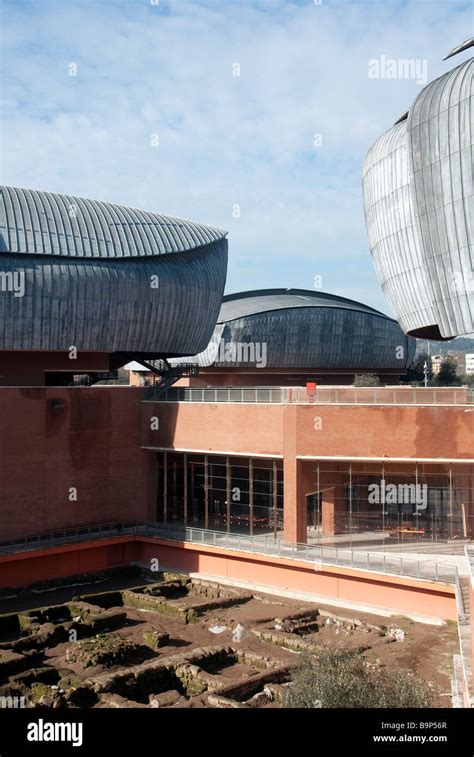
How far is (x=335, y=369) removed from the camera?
72.4 meters

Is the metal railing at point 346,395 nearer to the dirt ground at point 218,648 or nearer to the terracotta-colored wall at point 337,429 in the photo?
the terracotta-colored wall at point 337,429

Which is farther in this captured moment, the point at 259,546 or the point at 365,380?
the point at 365,380

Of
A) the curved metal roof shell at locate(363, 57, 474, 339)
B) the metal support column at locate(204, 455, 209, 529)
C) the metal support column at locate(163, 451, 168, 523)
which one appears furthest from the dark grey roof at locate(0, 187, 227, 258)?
the curved metal roof shell at locate(363, 57, 474, 339)

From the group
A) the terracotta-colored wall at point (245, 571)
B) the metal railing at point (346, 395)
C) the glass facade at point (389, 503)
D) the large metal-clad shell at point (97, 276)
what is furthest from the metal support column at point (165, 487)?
the glass facade at point (389, 503)

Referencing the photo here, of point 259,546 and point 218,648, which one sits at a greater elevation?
point 259,546

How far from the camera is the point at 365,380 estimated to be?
68375 millimetres

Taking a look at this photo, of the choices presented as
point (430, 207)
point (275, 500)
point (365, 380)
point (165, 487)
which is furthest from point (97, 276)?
point (365, 380)

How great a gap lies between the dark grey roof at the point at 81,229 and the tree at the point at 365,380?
95.2 feet

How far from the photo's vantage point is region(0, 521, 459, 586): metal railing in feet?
90.7

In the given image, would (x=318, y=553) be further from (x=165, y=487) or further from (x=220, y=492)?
(x=165, y=487)

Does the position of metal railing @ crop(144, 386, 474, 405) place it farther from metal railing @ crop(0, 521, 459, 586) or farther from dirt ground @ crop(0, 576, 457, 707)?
dirt ground @ crop(0, 576, 457, 707)

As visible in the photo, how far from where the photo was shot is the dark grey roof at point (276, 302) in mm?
67000

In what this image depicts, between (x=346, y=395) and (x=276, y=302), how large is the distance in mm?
39120
